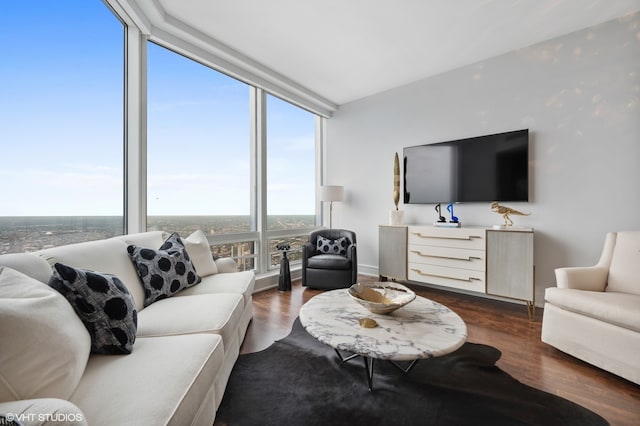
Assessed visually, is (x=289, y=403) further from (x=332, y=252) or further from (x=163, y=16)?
(x=163, y=16)

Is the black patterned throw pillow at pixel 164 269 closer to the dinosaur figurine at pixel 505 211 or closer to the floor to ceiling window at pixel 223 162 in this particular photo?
the floor to ceiling window at pixel 223 162

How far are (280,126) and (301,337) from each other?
293cm

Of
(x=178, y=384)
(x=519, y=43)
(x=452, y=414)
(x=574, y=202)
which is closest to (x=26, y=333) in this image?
(x=178, y=384)

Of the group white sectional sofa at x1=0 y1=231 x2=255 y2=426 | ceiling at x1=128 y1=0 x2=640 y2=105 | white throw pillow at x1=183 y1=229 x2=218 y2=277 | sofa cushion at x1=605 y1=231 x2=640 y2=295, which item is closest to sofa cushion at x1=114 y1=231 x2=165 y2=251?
white throw pillow at x1=183 y1=229 x2=218 y2=277

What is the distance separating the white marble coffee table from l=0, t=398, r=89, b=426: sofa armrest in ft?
2.92

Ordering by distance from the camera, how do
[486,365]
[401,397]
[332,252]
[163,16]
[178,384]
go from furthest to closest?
[332,252]
[163,16]
[486,365]
[401,397]
[178,384]

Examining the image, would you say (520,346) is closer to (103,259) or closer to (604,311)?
(604,311)

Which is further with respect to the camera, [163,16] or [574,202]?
[574,202]

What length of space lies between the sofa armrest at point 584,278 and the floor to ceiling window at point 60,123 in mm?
3674

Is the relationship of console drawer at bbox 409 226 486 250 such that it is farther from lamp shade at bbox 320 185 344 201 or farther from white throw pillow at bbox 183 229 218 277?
white throw pillow at bbox 183 229 218 277

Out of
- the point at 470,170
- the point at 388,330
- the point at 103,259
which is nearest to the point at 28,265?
the point at 103,259

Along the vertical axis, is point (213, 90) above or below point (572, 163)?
above

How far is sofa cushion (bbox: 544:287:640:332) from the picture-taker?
161 centimetres

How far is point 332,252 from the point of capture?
3.69m
